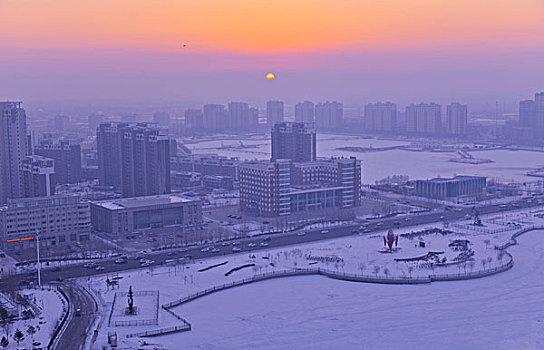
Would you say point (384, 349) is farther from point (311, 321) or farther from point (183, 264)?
point (183, 264)

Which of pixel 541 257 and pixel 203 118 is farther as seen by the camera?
pixel 203 118

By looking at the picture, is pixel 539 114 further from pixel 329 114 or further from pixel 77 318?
pixel 77 318

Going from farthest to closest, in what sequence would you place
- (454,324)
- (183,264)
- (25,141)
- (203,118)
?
(203,118) → (25,141) → (183,264) → (454,324)

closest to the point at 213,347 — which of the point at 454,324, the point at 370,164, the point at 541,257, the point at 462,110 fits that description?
the point at 454,324

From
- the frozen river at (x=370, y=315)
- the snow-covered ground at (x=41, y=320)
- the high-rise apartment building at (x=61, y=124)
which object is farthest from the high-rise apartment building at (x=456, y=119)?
the snow-covered ground at (x=41, y=320)

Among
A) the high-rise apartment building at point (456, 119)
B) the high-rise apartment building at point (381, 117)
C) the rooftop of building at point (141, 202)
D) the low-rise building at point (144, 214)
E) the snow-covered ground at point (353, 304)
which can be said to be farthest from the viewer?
the high-rise apartment building at point (381, 117)

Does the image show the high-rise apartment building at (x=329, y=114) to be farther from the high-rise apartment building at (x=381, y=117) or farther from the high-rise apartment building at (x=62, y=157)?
the high-rise apartment building at (x=62, y=157)

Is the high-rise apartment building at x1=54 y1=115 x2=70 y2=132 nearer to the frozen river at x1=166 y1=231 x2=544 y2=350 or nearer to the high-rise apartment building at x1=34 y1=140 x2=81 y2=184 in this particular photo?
the high-rise apartment building at x1=34 y1=140 x2=81 y2=184
